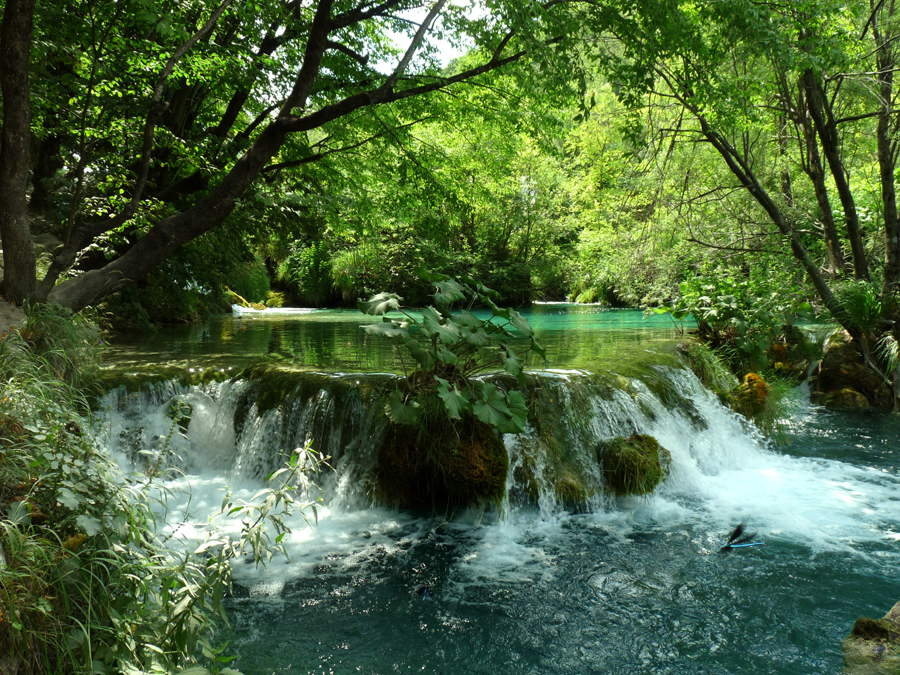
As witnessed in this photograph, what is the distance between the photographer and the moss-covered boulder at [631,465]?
5723 mm

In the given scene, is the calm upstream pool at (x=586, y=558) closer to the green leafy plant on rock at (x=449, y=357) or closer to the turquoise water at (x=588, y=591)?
the turquoise water at (x=588, y=591)

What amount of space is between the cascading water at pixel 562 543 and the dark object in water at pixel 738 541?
0.33 feet

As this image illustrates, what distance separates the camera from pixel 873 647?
3127mm

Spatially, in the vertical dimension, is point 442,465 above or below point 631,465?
above

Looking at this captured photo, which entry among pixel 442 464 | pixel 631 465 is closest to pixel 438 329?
pixel 442 464

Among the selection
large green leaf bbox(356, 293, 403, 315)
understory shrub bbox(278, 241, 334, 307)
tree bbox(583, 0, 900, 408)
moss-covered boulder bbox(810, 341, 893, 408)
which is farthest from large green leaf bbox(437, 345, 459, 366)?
understory shrub bbox(278, 241, 334, 307)

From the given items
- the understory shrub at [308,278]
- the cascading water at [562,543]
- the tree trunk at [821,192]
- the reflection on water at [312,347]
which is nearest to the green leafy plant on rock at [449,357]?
the cascading water at [562,543]

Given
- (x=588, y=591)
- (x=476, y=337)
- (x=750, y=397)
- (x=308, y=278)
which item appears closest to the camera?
(x=588, y=591)

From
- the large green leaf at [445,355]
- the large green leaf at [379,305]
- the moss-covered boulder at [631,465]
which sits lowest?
the moss-covered boulder at [631,465]

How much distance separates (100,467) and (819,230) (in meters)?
13.0

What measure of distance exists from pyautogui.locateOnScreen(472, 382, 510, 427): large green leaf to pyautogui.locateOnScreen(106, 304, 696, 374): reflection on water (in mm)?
2124

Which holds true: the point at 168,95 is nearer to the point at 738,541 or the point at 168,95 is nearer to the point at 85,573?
the point at 85,573

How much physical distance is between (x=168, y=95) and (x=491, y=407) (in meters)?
8.71

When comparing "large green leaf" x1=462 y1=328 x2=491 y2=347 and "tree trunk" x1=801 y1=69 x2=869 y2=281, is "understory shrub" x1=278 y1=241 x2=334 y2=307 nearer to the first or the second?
"tree trunk" x1=801 y1=69 x2=869 y2=281
